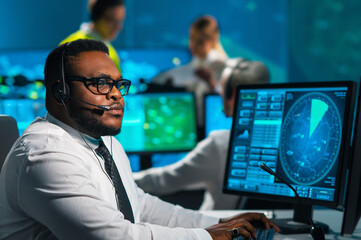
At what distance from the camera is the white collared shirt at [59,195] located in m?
1.10

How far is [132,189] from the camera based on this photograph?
156 cm

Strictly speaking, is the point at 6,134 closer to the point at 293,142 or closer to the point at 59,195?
the point at 59,195

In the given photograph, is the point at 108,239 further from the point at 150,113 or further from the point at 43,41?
the point at 43,41

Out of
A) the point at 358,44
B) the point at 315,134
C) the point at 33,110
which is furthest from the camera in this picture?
the point at 358,44

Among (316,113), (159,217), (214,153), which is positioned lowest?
(159,217)

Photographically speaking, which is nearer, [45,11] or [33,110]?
[33,110]

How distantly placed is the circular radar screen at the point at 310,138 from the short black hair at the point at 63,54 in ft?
2.07

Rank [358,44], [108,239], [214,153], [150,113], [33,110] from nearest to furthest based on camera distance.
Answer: [108,239] < [214,153] < [33,110] < [150,113] < [358,44]

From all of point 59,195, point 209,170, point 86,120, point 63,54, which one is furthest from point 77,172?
point 209,170

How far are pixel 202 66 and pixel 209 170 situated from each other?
2.43 meters

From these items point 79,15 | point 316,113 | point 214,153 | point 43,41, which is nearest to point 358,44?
point 79,15

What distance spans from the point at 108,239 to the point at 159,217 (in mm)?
496

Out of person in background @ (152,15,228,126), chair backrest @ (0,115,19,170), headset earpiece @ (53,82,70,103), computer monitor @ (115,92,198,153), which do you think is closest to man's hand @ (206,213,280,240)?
headset earpiece @ (53,82,70,103)

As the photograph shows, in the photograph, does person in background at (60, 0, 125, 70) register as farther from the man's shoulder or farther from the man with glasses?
the man's shoulder
